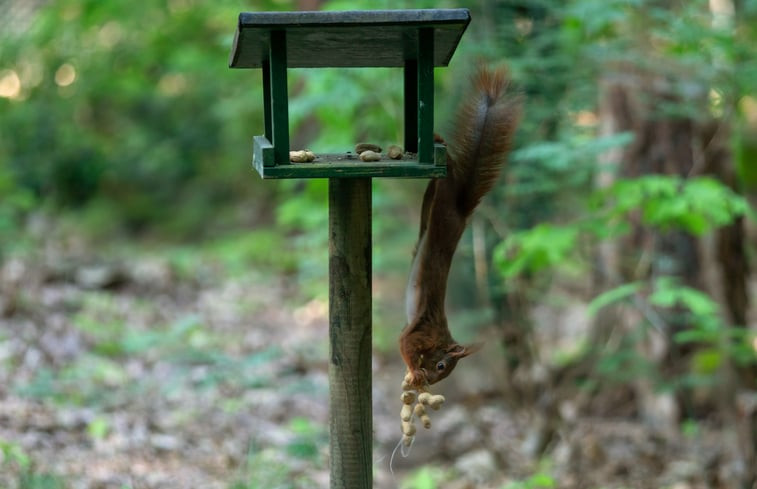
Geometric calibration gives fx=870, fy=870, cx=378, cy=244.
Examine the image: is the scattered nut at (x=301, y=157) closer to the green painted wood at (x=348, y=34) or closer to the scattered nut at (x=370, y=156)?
the scattered nut at (x=370, y=156)

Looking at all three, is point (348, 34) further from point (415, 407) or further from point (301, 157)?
point (415, 407)

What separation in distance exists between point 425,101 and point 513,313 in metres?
2.28

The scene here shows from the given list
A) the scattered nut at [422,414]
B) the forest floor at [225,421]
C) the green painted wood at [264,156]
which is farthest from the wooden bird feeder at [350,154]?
the forest floor at [225,421]

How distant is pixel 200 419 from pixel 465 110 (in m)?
2.83

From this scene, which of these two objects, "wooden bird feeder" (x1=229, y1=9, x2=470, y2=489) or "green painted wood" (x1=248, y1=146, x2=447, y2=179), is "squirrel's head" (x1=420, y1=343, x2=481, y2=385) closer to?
"wooden bird feeder" (x1=229, y1=9, x2=470, y2=489)

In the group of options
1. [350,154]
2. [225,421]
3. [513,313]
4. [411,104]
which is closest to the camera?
[350,154]

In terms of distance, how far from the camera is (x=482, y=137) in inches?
87.5

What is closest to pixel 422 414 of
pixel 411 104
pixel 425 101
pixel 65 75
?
pixel 425 101

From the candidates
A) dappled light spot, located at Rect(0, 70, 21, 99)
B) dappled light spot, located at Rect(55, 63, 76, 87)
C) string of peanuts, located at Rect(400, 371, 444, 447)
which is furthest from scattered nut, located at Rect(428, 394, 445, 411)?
dappled light spot, located at Rect(55, 63, 76, 87)

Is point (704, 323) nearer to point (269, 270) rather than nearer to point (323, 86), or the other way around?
point (323, 86)

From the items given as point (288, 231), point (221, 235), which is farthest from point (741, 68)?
point (221, 235)

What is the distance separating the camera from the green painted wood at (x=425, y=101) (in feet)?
6.78

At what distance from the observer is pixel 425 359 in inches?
86.8

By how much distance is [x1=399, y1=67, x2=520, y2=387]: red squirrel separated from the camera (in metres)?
2.21
